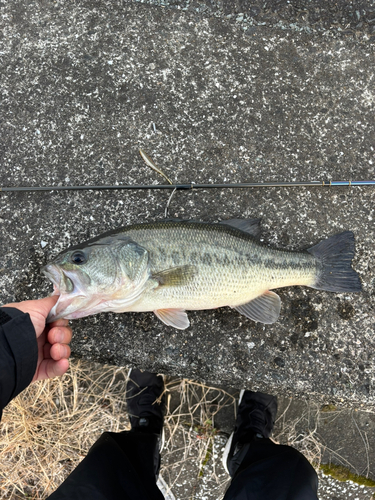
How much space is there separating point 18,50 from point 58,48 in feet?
1.19

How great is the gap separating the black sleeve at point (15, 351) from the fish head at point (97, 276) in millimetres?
199

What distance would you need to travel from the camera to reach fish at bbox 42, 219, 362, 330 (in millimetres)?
2188

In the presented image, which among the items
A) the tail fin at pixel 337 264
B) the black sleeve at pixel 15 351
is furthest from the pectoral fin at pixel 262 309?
the black sleeve at pixel 15 351

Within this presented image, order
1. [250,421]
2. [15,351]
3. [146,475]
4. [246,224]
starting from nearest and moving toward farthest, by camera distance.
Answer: [15,351] → [246,224] → [146,475] → [250,421]

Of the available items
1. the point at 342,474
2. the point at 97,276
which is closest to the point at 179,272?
the point at 97,276

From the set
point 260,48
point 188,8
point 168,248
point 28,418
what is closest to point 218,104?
point 260,48

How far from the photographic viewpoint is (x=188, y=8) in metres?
2.95

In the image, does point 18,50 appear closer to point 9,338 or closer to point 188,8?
point 188,8

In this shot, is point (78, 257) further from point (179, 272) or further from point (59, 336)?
point (179, 272)

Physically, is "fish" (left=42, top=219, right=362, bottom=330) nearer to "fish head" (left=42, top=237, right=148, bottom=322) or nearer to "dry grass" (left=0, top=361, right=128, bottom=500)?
"fish head" (left=42, top=237, right=148, bottom=322)

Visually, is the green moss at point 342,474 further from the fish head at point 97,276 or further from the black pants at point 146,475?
the fish head at point 97,276

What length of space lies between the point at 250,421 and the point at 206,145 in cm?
261

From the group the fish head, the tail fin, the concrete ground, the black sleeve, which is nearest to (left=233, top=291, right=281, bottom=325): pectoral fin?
the concrete ground

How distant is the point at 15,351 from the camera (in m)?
1.89
